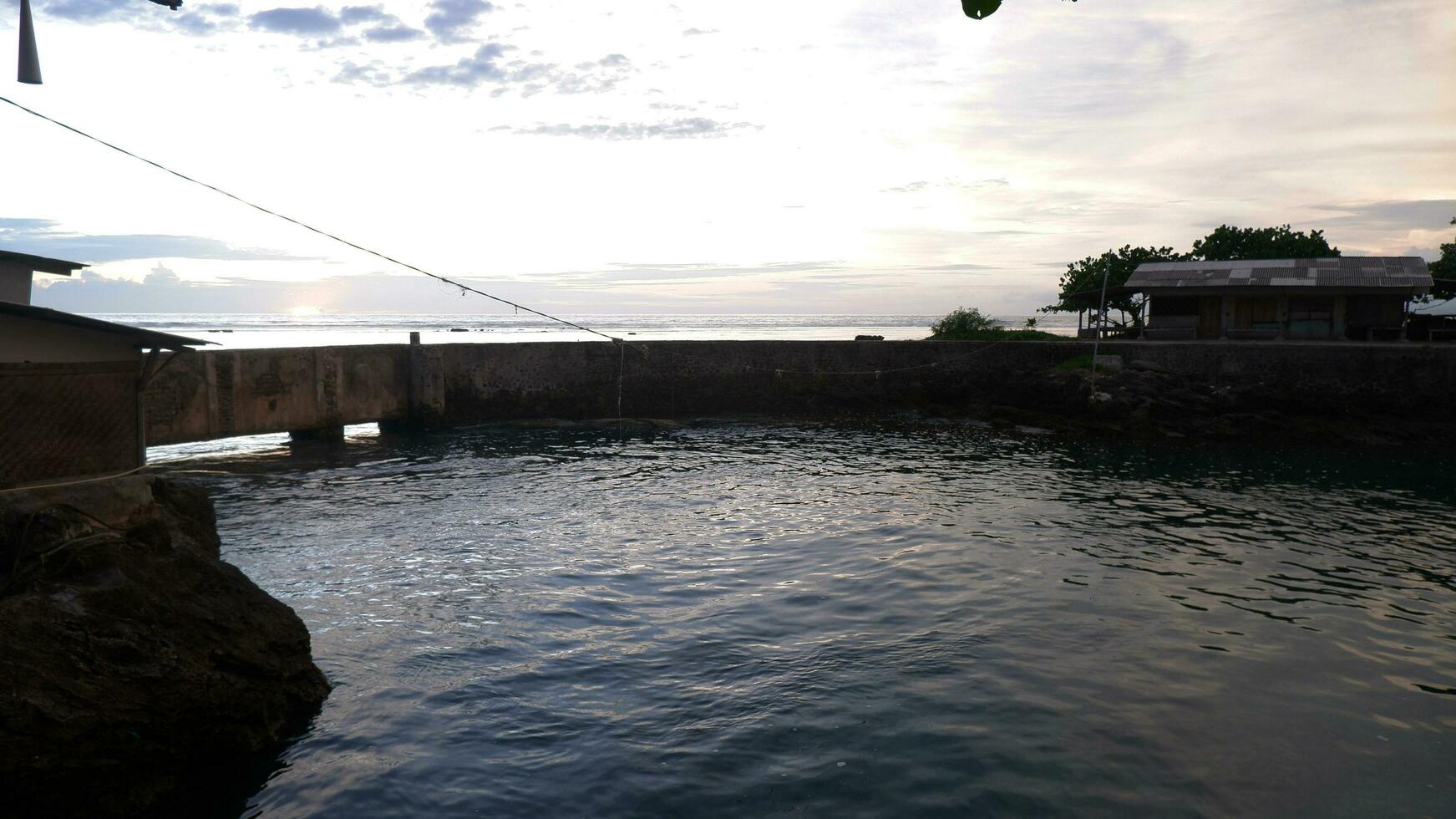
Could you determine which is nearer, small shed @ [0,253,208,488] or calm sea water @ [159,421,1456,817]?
calm sea water @ [159,421,1456,817]

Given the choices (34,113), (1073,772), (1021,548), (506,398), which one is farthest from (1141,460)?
(34,113)

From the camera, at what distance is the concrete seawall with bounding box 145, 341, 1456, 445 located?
69.1ft

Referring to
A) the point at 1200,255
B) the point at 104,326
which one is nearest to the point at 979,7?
the point at 104,326

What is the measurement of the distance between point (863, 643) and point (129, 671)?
6.62 m

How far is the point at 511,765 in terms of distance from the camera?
6707mm

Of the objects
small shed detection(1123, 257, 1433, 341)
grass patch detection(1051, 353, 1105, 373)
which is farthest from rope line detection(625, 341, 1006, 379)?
small shed detection(1123, 257, 1433, 341)

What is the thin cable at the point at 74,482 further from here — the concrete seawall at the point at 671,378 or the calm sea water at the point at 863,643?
the concrete seawall at the point at 671,378

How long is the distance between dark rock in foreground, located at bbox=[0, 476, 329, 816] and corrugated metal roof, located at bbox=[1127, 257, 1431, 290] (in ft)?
106

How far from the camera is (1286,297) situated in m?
31.9

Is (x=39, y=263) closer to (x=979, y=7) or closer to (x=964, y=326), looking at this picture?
(x=979, y=7)

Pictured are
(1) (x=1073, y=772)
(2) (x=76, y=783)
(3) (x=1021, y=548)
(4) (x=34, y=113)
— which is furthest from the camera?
(3) (x=1021, y=548)

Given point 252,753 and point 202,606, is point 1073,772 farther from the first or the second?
point 202,606

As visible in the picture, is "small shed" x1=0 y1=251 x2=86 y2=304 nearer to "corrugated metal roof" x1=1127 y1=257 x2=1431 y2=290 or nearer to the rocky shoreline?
the rocky shoreline

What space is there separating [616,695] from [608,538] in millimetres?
5681
